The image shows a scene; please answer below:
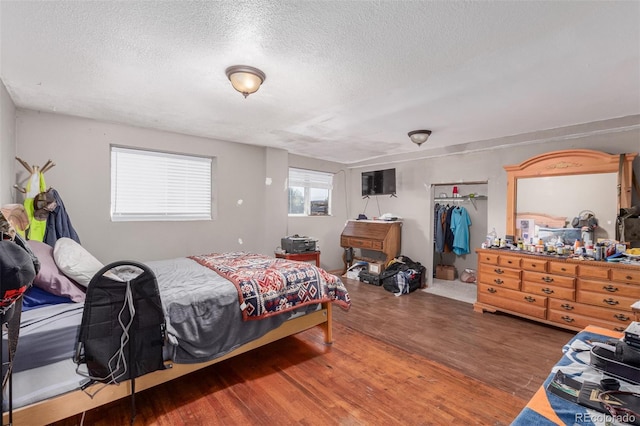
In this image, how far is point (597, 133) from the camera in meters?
3.29

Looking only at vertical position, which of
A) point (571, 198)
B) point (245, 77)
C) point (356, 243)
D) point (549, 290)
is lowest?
point (549, 290)

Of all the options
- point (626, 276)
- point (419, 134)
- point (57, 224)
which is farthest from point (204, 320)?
point (626, 276)

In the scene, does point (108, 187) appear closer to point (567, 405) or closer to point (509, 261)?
point (567, 405)

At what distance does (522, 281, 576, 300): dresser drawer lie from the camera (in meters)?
3.06

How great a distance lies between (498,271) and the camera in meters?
3.59

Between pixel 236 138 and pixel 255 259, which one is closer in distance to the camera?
pixel 255 259

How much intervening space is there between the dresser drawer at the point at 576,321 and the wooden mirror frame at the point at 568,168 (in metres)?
1.12

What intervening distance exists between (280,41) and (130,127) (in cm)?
276

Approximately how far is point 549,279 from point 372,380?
2408mm

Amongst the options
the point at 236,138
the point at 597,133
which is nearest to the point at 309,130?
the point at 236,138

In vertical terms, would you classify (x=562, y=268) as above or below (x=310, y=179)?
below

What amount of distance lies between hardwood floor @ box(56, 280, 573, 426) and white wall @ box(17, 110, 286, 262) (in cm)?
201

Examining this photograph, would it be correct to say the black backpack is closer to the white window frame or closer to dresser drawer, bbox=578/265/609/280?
the white window frame

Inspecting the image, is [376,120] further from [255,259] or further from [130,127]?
[130,127]
